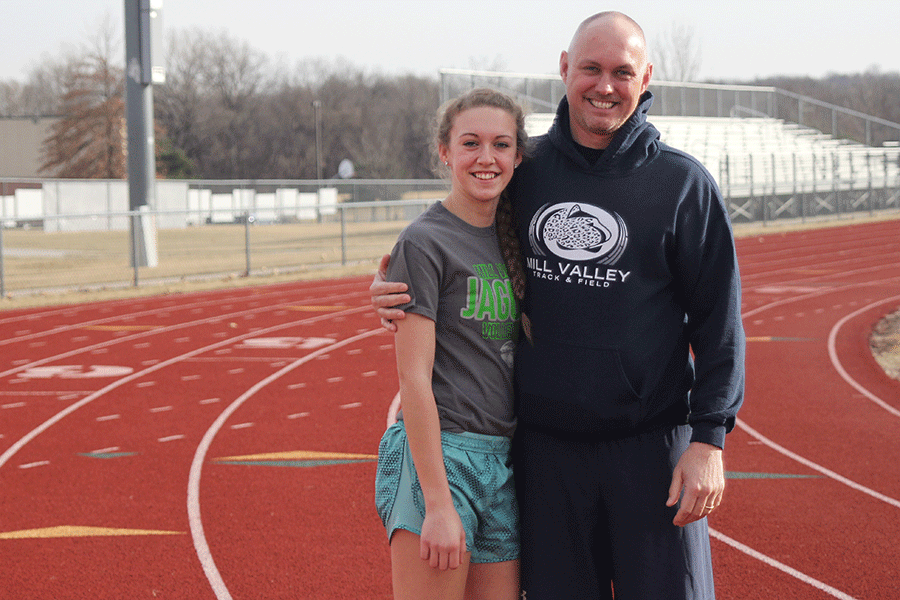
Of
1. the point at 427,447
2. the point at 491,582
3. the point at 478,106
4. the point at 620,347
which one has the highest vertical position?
the point at 478,106

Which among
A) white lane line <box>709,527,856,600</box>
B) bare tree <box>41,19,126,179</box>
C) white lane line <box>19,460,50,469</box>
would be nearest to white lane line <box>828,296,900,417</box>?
white lane line <box>709,527,856,600</box>

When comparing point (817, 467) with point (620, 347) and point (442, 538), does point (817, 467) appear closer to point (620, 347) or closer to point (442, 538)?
point (620, 347)

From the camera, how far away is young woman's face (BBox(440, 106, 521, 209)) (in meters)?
2.54

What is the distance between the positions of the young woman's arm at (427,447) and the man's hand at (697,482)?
0.57 metres

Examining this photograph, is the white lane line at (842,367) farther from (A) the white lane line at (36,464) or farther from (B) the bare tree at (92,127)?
(B) the bare tree at (92,127)

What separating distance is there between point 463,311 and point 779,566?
3.02 meters

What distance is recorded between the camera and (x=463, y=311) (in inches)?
99.0

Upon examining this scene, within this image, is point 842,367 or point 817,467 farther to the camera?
point 842,367

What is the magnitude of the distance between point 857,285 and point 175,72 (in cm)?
6903

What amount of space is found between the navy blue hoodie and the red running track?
89.0 inches

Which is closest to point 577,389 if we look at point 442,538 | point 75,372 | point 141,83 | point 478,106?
point 442,538

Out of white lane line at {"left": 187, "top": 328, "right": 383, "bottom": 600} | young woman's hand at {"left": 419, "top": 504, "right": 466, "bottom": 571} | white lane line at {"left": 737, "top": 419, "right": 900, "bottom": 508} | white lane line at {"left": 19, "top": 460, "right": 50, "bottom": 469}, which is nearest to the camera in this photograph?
young woman's hand at {"left": 419, "top": 504, "right": 466, "bottom": 571}

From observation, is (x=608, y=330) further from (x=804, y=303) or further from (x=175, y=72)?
(x=175, y=72)

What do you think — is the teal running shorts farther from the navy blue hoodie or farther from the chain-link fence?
the chain-link fence
